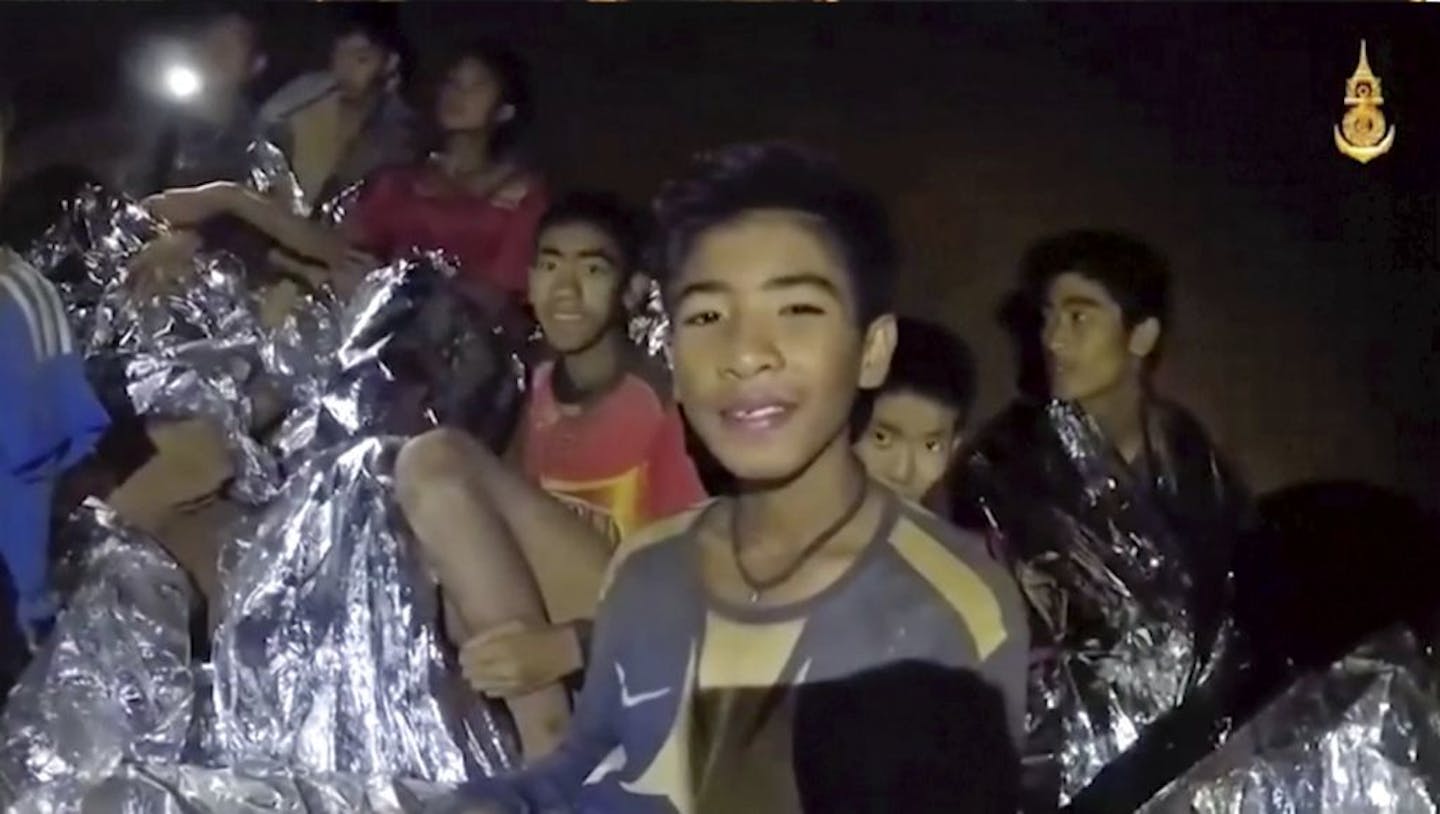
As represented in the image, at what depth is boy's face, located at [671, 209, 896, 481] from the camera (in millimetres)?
1006

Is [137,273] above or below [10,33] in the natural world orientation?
below

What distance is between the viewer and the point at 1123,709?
103cm

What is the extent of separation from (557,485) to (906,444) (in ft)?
0.75

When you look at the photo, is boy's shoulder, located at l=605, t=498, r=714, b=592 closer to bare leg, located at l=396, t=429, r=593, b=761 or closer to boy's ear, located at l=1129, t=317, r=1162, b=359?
bare leg, located at l=396, t=429, r=593, b=761

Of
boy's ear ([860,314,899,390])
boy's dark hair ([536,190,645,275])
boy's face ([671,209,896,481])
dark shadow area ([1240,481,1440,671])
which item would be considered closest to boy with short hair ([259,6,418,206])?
boy's dark hair ([536,190,645,275])

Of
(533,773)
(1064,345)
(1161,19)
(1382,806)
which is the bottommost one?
(1382,806)

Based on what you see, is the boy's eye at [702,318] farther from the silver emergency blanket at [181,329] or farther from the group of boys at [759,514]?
the silver emergency blanket at [181,329]

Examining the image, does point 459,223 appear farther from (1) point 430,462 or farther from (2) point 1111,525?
(2) point 1111,525

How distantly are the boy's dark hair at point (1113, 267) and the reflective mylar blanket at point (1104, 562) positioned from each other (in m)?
0.07

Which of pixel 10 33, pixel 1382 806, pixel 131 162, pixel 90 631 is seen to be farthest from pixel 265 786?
pixel 1382 806

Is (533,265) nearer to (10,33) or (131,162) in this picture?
(131,162)

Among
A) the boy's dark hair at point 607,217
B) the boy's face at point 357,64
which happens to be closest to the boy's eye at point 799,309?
the boy's dark hair at point 607,217

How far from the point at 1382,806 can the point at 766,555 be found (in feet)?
1.40

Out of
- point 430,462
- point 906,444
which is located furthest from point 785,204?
point 430,462
